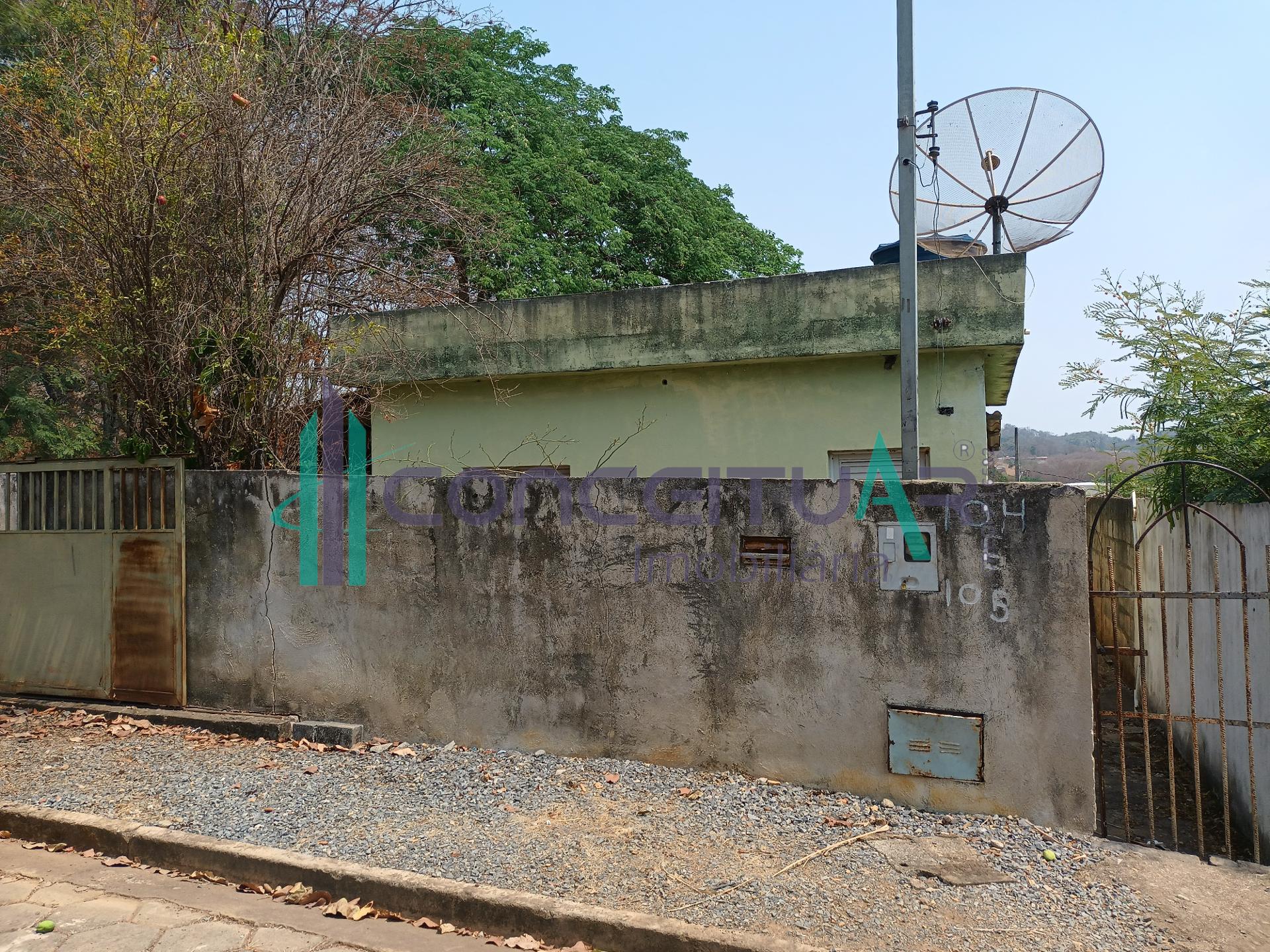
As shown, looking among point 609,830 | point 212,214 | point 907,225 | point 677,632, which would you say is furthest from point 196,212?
point 609,830

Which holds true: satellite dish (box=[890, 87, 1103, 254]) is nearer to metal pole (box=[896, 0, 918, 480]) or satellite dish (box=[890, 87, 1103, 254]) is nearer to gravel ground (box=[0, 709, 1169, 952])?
Answer: metal pole (box=[896, 0, 918, 480])

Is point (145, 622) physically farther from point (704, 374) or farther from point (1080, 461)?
point (1080, 461)

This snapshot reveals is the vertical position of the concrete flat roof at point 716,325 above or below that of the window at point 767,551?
above

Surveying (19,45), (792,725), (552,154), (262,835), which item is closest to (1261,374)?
(792,725)

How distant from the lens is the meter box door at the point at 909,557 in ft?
15.3

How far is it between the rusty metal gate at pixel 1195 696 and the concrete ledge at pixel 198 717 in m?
5.08

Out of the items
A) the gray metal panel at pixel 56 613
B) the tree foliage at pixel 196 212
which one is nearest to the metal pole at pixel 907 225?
the tree foliage at pixel 196 212

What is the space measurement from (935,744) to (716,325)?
5.48 metres

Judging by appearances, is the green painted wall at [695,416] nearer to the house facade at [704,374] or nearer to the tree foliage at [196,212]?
the house facade at [704,374]

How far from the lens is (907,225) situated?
5555 mm

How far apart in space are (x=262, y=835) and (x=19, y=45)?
14251 millimetres

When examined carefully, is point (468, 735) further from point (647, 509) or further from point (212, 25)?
point (212, 25)

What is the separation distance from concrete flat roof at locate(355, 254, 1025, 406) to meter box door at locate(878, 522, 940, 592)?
13.5 ft

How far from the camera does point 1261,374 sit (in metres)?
4.76
